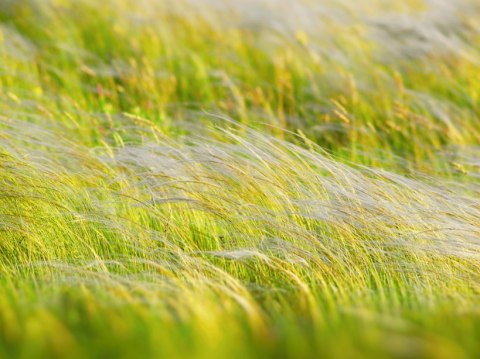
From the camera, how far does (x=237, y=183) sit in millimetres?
2885

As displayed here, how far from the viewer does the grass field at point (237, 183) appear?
6.08 ft

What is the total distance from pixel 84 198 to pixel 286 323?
1.24 metres

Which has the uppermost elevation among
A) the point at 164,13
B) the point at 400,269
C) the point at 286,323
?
the point at 164,13

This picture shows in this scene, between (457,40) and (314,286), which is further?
(457,40)

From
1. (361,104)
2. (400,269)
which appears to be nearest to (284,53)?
(361,104)

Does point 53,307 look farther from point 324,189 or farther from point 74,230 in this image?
point 324,189

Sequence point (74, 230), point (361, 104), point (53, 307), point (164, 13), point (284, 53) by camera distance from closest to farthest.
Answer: point (53, 307)
point (74, 230)
point (361, 104)
point (284, 53)
point (164, 13)

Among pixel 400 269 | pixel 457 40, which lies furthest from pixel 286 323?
pixel 457 40

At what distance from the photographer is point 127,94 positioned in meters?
4.32

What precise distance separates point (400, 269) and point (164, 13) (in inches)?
130

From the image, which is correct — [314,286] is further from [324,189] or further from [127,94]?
[127,94]

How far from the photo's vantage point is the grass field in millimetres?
1854

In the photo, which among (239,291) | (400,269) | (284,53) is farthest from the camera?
(284,53)

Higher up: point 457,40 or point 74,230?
point 457,40
